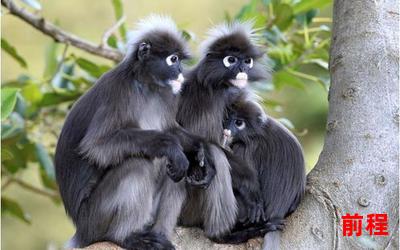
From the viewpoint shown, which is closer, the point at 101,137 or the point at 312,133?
the point at 101,137

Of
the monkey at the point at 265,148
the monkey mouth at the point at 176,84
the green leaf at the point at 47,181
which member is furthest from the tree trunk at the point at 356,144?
the green leaf at the point at 47,181

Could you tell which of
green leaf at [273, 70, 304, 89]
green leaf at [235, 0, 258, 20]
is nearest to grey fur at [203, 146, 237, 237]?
green leaf at [235, 0, 258, 20]

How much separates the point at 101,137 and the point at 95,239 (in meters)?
0.48

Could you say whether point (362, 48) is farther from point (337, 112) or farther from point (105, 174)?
point (105, 174)

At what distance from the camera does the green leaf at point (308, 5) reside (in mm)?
4785

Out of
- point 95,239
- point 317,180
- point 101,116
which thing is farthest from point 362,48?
point 95,239

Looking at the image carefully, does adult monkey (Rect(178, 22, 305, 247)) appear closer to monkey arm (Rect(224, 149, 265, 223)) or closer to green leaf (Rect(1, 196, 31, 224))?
monkey arm (Rect(224, 149, 265, 223))

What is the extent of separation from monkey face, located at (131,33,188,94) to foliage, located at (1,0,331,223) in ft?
3.37

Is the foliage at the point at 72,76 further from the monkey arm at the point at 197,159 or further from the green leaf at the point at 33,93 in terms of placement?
the monkey arm at the point at 197,159

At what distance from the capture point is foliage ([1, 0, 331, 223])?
16.0 feet

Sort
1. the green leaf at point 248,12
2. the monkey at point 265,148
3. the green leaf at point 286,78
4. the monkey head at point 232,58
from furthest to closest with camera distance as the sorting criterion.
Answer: the green leaf at point 286,78, the green leaf at point 248,12, the monkey head at point 232,58, the monkey at point 265,148

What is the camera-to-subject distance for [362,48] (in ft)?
11.5

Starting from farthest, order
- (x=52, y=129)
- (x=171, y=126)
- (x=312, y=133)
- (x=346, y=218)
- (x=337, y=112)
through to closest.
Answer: (x=312, y=133) → (x=52, y=129) → (x=171, y=126) → (x=337, y=112) → (x=346, y=218)

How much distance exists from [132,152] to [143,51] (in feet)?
1.81
